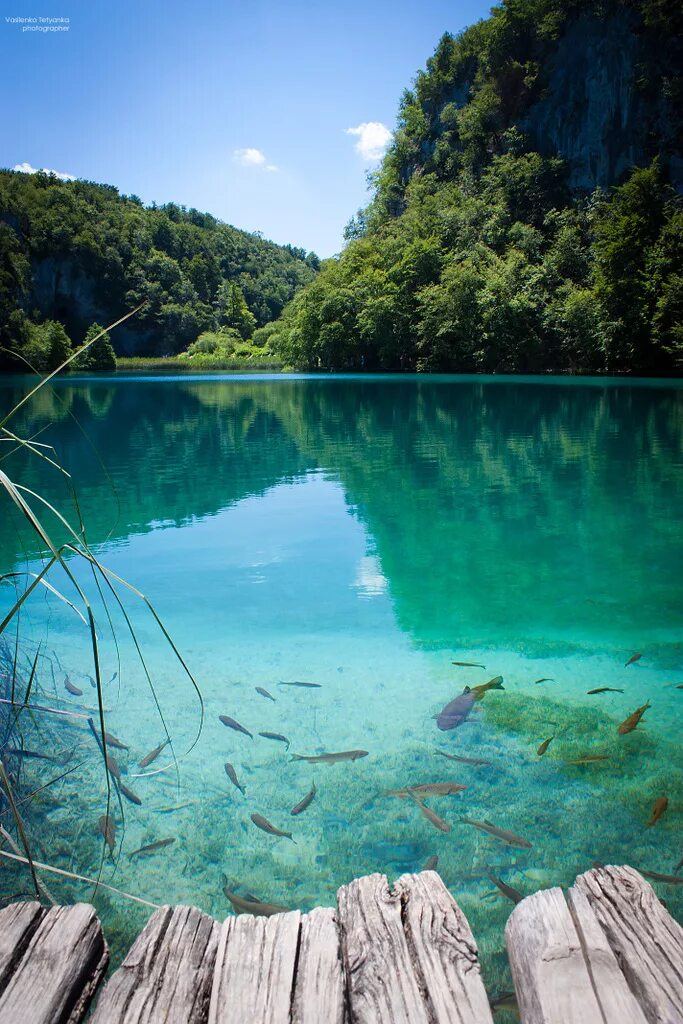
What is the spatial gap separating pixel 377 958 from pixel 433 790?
1.81 m

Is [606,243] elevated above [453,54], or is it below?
below

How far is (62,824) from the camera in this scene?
9.15ft

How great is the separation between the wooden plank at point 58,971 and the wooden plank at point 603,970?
92cm

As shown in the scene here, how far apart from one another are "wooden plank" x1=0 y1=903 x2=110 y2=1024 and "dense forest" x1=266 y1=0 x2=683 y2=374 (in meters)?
34.4

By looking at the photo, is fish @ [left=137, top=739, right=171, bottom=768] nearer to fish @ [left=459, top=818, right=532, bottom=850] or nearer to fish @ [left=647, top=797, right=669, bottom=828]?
fish @ [left=459, top=818, right=532, bottom=850]

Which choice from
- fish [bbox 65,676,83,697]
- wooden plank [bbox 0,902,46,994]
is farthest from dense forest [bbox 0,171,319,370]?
wooden plank [bbox 0,902,46,994]

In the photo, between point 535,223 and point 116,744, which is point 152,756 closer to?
point 116,744

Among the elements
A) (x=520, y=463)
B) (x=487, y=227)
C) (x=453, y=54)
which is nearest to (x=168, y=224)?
(x=453, y=54)

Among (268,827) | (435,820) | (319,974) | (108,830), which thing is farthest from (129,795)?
(319,974)

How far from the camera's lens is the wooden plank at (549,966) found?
3.60 ft

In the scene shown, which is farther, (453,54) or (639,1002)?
(453,54)

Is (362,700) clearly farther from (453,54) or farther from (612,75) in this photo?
(453,54)

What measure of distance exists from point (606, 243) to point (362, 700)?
117 feet

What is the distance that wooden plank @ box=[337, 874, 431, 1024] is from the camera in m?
1.13
